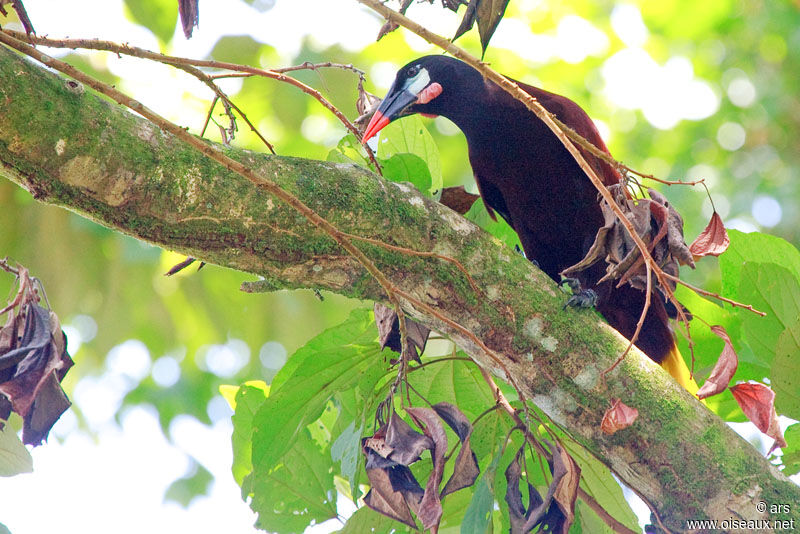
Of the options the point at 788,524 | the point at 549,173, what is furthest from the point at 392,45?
the point at 788,524

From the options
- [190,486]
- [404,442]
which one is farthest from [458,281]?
[190,486]

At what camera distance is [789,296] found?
159 centimetres

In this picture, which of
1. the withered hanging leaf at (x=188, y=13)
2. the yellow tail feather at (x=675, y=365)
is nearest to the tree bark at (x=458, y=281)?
the withered hanging leaf at (x=188, y=13)

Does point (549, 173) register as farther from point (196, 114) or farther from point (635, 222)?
point (196, 114)

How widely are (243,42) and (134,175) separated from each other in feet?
8.11

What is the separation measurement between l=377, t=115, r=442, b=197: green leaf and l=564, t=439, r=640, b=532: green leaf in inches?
27.9

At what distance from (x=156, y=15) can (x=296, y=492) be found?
7.62ft

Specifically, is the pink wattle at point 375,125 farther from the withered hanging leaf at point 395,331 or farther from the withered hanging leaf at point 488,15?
the withered hanging leaf at point 488,15

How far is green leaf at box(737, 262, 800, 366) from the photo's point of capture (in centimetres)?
159

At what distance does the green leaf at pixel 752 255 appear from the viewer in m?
1.71

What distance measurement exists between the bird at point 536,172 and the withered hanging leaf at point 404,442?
947 mm

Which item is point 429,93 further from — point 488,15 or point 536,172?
point 488,15

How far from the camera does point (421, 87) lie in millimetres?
2457

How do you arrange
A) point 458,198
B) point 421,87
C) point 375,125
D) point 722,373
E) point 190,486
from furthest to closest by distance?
point 190,486
point 421,87
point 375,125
point 458,198
point 722,373
